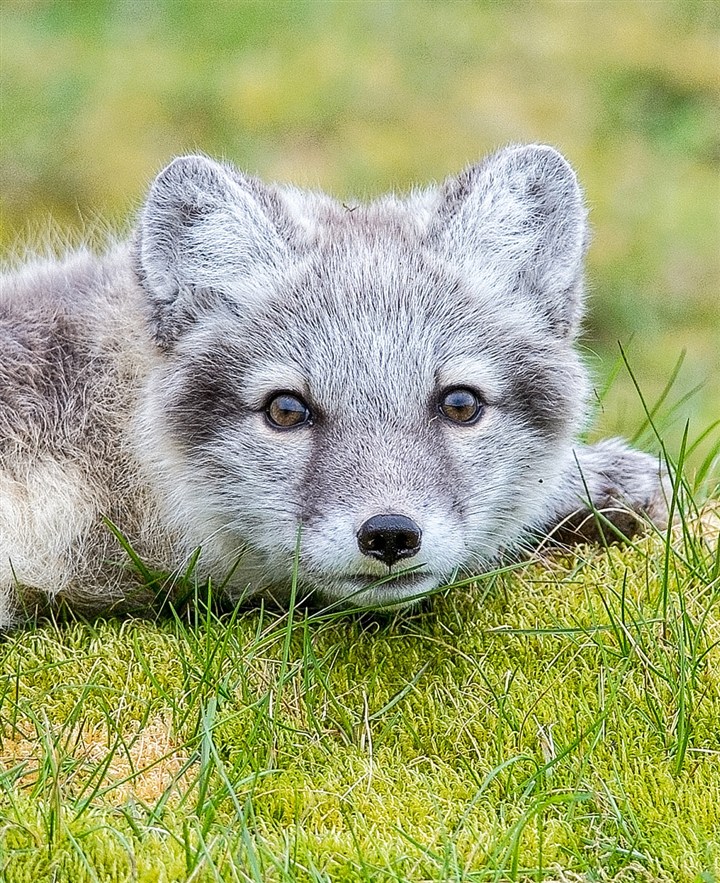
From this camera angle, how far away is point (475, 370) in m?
4.16

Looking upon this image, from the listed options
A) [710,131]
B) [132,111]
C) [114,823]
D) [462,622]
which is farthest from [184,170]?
[710,131]

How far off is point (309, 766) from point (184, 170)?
81.1 inches

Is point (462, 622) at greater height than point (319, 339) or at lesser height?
lesser

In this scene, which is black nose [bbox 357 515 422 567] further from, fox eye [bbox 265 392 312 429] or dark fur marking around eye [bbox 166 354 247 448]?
dark fur marking around eye [bbox 166 354 247 448]

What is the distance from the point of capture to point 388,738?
386 centimetres

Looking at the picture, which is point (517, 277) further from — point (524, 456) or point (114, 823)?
point (114, 823)

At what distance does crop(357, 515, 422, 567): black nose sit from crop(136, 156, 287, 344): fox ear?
3.61 ft

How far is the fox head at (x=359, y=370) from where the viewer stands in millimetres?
3941

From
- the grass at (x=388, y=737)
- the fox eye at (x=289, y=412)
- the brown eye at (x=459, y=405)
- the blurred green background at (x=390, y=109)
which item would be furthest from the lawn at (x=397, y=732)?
the blurred green background at (x=390, y=109)

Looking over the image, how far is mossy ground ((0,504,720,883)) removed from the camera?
3.33m

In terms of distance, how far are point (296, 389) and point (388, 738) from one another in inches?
45.3

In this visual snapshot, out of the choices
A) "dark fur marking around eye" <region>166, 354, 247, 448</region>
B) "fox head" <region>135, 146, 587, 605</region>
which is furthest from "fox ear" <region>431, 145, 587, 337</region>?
"dark fur marking around eye" <region>166, 354, 247, 448</region>

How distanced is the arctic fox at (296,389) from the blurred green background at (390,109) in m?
5.52

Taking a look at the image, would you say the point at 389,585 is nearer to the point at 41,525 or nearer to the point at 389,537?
the point at 389,537
